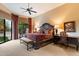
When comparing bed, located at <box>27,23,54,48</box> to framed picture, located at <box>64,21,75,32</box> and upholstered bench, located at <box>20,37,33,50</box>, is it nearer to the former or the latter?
upholstered bench, located at <box>20,37,33,50</box>

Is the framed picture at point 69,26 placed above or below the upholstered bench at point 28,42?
above

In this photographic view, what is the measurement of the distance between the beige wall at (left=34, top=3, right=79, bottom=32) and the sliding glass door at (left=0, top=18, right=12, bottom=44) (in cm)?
63

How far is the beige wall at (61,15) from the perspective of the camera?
91.3 inches

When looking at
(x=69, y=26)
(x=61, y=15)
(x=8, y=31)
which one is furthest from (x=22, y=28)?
(x=69, y=26)

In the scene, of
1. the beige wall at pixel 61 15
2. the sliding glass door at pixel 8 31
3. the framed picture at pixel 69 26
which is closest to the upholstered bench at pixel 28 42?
the sliding glass door at pixel 8 31

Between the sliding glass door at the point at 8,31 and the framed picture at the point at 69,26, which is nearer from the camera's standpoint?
the framed picture at the point at 69,26

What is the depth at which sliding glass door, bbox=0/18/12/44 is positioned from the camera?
2.47 metres

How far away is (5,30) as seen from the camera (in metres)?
2.51

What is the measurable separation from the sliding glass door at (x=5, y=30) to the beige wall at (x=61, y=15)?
0.63m

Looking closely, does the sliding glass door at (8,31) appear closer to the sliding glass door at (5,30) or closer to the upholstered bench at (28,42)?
the sliding glass door at (5,30)

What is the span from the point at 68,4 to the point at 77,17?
33 centimetres

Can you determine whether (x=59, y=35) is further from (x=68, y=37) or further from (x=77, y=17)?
(x=77, y=17)

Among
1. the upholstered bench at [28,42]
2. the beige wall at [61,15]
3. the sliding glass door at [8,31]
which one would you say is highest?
the beige wall at [61,15]

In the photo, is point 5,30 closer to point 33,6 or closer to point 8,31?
point 8,31
